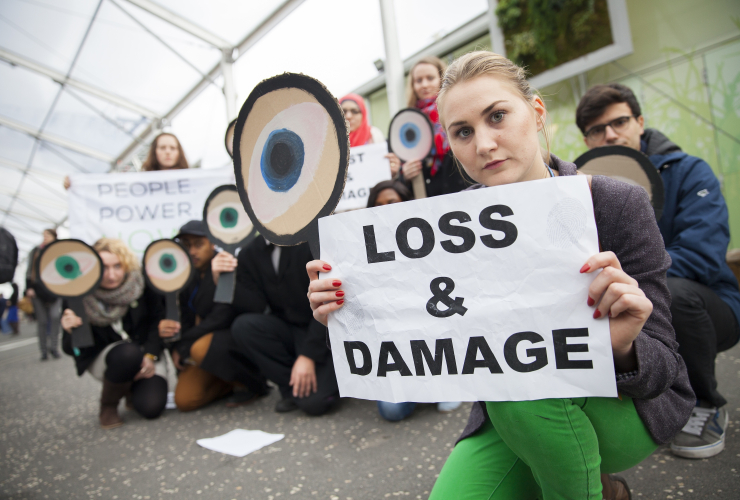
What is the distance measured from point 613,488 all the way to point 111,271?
8.71ft

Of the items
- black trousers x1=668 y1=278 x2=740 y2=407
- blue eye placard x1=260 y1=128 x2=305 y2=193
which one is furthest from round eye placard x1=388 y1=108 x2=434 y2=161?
blue eye placard x1=260 y1=128 x2=305 y2=193

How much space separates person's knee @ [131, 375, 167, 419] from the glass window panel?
720cm

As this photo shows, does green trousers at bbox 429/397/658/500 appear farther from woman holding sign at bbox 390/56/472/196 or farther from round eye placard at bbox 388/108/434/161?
round eye placard at bbox 388/108/434/161

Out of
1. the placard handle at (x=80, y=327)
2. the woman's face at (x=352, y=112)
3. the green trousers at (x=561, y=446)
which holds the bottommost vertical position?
the green trousers at (x=561, y=446)

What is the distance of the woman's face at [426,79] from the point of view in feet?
9.27

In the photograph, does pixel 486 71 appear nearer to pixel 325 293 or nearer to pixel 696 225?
pixel 325 293

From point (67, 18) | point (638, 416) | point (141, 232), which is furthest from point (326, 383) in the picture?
point (67, 18)

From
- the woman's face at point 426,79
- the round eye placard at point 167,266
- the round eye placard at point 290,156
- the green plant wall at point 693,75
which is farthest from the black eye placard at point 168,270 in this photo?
the green plant wall at point 693,75

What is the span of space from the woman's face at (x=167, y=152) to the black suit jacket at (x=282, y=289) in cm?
159

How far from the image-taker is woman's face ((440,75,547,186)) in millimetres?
966

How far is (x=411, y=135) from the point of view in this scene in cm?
283

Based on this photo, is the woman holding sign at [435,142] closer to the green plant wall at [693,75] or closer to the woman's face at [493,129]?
the green plant wall at [693,75]

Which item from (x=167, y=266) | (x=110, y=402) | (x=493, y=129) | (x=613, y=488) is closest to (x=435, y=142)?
(x=167, y=266)

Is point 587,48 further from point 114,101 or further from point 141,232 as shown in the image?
point 114,101
